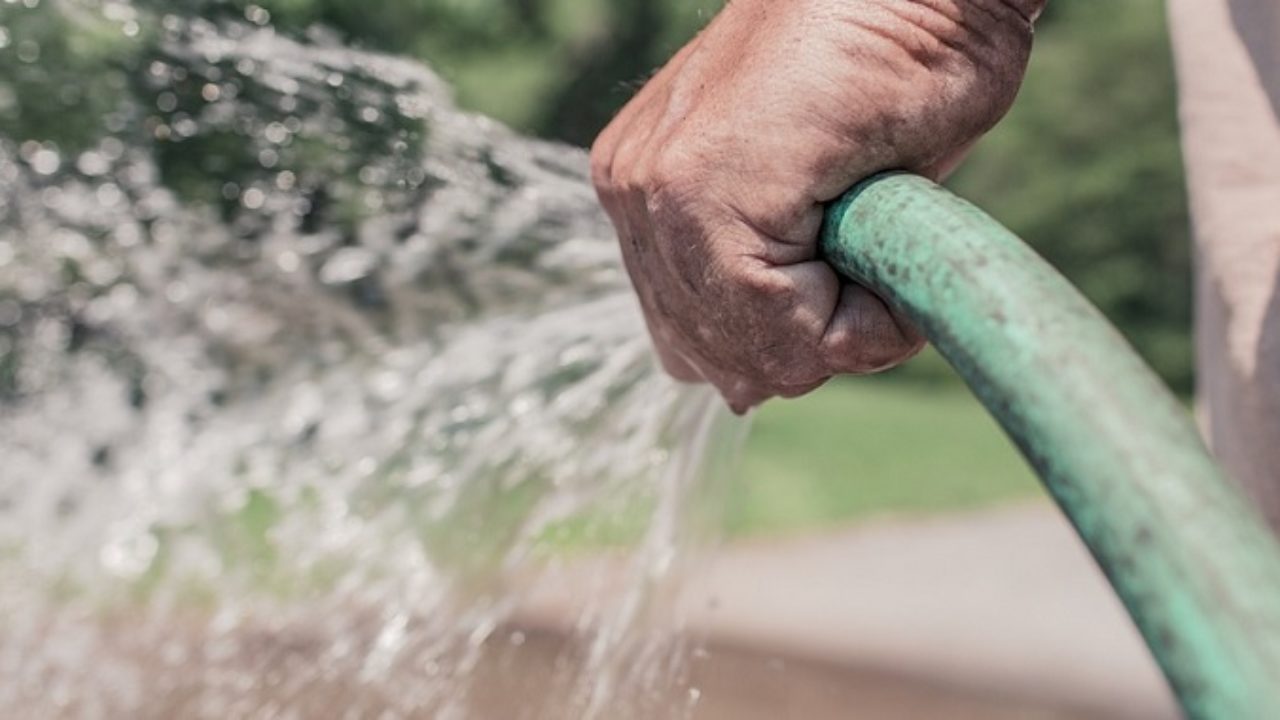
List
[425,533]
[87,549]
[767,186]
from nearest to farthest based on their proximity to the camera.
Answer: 1. [767,186]
2. [425,533]
3. [87,549]

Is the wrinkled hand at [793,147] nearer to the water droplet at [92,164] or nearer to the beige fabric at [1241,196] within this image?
the beige fabric at [1241,196]

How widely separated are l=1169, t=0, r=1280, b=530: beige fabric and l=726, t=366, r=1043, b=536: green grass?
15.2ft

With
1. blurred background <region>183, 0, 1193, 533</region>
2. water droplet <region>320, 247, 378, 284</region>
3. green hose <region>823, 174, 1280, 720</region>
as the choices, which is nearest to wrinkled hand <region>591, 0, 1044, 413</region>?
green hose <region>823, 174, 1280, 720</region>

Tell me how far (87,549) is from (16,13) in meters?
0.99

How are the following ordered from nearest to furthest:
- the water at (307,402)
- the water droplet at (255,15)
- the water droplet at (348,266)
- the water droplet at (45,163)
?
the water at (307,402)
the water droplet at (255,15)
the water droplet at (348,266)
the water droplet at (45,163)

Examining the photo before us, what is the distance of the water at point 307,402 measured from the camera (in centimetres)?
201

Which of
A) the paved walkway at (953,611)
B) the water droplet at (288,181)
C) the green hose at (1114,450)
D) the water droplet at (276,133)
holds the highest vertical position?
the green hose at (1114,450)

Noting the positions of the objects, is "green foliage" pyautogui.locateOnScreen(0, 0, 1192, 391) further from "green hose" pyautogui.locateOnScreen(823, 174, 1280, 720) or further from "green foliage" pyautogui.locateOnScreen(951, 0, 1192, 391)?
"green hose" pyautogui.locateOnScreen(823, 174, 1280, 720)

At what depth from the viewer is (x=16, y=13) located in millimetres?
3553

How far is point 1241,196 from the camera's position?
5.55ft

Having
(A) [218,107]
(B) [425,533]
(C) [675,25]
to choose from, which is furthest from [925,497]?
(B) [425,533]

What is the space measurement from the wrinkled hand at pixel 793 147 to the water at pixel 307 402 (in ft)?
1.72

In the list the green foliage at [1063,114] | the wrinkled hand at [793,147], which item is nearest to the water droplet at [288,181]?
the wrinkled hand at [793,147]

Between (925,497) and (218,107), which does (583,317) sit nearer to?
(218,107)
